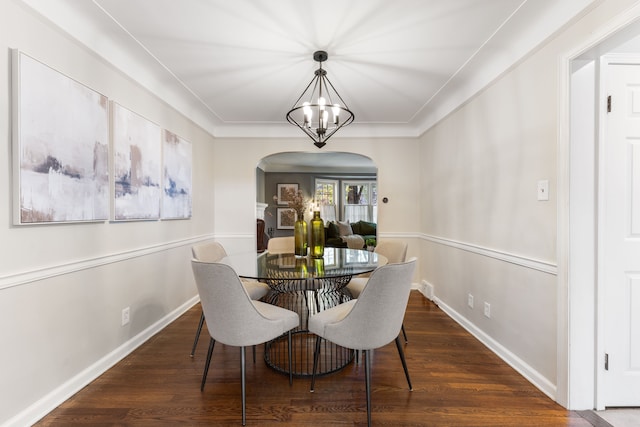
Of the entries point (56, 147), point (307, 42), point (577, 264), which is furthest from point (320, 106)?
point (577, 264)

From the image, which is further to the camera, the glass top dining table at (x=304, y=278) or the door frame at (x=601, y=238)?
the glass top dining table at (x=304, y=278)

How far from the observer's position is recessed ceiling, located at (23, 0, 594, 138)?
1.86 m

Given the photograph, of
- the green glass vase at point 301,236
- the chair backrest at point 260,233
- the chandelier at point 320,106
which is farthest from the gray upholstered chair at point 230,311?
the chair backrest at point 260,233

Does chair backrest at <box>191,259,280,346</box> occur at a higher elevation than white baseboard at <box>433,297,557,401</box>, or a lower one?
higher

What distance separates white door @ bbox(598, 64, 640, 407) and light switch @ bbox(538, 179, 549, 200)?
10.5 inches

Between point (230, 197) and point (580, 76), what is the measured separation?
3.83 meters

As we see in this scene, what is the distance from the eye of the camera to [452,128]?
130 inches

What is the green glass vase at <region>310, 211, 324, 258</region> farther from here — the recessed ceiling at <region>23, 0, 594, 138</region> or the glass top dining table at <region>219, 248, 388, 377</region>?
the recessed ceiling at <region>23, 0, 594, 138</region>

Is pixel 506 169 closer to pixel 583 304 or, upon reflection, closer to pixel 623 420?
pixel 583 304

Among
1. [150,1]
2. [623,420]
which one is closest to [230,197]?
[150,1]

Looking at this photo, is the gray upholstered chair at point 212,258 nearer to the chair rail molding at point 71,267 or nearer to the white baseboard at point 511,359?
the chair rail molding at point 71,267

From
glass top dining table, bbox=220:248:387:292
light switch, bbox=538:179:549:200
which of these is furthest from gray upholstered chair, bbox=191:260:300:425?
light switch, bbox=538:179:549:200

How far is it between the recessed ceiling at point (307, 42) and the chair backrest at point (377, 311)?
1.57 m

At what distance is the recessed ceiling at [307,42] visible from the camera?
1855 mm
